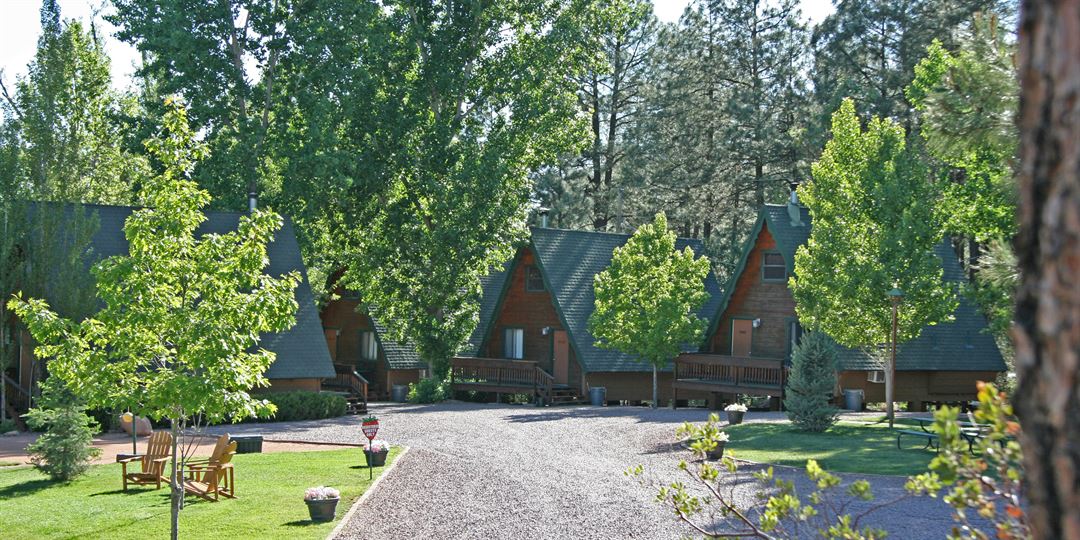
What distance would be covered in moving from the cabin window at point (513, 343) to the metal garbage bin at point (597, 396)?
4.71 meters

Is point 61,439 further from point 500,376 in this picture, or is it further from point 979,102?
point 500,376

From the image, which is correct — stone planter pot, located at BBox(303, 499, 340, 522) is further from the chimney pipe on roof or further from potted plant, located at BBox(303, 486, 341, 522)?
the chimney pipe on roof

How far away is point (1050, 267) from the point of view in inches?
94.9

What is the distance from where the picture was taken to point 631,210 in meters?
57.1

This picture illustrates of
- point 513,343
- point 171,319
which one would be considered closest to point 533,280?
point 513,343

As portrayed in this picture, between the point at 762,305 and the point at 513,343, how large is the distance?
10.4 meters

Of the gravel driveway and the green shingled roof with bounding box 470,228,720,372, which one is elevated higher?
the green shingled roof with bounding box 470,228,720,372

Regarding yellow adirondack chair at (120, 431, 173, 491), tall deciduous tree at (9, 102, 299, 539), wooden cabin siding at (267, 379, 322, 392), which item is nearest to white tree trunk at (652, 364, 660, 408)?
wooden cabin siding at (267, 379, 322, 392)

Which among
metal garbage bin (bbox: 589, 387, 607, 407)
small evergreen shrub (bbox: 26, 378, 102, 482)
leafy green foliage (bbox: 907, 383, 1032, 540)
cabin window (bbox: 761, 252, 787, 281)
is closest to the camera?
leafy green foliage (bbox: 907, 383, 1032, 540)

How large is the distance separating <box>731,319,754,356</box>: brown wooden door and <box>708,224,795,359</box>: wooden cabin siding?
0.16m

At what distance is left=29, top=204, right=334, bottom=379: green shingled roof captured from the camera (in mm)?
31453

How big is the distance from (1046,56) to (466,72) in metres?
39.3

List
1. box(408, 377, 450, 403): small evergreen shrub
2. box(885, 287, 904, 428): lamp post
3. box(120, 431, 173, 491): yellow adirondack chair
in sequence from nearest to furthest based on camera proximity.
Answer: box(120, 431, 173, 491): yellow adirondack chair, box(885, 287, 904, 428): lamp post, box(408, 377, 450, 403): small evergreen shrub

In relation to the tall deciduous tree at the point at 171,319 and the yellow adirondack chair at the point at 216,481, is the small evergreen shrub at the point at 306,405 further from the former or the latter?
the tall deciduous tree at the point at 171,319
